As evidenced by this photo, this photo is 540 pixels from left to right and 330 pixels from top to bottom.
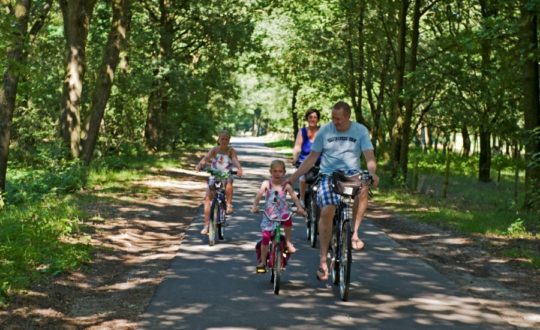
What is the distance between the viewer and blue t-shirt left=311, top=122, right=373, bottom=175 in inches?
305

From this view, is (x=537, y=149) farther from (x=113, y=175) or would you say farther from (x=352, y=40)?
(x=352, y=40)

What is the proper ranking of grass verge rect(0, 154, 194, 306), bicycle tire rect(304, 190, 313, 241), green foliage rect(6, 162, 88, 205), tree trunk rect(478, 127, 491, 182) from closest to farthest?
grass verge rect(0, 154, 194, 306) < bicycle tire rect(304, 190, 313, 241) < green foliage rect(6, 162, 88, 205) < tree trunk rect(478, 127, 491, 182)

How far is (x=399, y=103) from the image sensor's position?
2447cm

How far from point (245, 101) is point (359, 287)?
82928 millimetres

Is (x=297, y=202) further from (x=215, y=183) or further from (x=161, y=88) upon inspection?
(x=161, y=88)

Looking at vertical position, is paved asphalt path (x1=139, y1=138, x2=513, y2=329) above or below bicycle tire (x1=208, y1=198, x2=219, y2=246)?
below

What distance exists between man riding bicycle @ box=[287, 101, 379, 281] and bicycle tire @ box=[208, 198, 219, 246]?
10.9 feet

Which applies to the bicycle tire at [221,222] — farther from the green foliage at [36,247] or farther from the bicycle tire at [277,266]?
the bicycle tire at [277,266]

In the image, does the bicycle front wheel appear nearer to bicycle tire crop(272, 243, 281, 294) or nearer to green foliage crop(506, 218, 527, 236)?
bicycle tire crop(272, 243, 281, 294)

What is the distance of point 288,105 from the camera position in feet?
209

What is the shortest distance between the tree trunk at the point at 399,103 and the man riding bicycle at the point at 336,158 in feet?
53.0

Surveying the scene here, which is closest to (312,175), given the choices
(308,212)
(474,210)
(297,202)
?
(308,212)

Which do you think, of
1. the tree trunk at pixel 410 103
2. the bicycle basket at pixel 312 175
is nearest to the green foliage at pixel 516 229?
the bicycle basket at pixel 312 175

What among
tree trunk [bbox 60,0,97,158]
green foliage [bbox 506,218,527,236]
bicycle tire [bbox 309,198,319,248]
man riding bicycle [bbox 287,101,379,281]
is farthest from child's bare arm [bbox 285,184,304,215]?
tree trunk [bbox 60,0,97,158]
